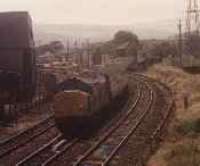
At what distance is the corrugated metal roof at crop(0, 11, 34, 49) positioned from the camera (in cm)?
3753

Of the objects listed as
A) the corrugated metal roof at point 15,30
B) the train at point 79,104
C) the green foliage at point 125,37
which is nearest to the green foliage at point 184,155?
the train at point 79,104

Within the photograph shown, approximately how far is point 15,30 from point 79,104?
51.7ft

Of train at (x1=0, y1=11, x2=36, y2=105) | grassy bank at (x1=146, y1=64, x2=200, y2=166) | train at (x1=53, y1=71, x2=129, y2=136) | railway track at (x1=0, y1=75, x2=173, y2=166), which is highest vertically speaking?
train at (x1=0, y1=11, x2=36, y2=105)

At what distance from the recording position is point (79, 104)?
23.8 metres

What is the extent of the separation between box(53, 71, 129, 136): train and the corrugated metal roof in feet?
36.5

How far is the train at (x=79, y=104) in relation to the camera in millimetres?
23844

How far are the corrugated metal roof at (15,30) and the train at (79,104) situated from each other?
11.1 metres

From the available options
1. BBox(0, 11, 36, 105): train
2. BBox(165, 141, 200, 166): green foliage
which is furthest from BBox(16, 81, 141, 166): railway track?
BBox(0, 11, 36, 105): train

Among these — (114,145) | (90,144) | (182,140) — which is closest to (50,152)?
(90,144)

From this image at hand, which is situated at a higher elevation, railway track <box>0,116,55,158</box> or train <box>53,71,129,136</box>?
train <box>53,71,129,136</box>

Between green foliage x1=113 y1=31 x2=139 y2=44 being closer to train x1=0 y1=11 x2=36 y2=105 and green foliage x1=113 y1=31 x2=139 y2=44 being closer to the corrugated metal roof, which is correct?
the corrugated metal roof

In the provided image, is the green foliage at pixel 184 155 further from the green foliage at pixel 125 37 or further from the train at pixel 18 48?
the green foliage at pixel 125 37

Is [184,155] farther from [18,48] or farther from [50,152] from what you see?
[18,48]

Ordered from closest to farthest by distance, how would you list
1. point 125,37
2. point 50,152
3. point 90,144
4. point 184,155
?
1. point 184,155
2. point 50,152
3. point 90,144
4. point 125,37
